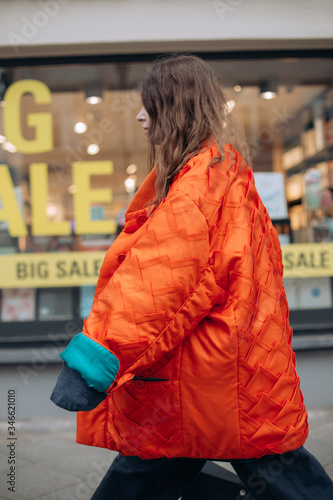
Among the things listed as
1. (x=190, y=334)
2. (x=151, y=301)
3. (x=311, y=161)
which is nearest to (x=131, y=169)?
(x=311, y=161)

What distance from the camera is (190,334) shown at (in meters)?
1.60

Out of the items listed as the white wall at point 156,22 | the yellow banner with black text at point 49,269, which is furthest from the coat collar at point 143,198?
the white wall at point 156,22

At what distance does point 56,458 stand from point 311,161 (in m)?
3.77

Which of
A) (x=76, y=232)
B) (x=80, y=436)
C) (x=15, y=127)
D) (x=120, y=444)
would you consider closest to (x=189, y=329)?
(x=120, y=444)

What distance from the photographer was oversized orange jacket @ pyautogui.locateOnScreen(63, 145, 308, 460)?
1449 millimetres

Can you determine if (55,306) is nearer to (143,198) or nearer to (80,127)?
(80,127)

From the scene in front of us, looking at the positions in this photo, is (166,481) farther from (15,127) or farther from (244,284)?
(15,127)

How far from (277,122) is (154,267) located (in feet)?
15.1

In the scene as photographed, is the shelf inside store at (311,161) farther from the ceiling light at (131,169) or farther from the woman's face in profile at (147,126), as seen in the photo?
the woman's face in profile at (147,126)

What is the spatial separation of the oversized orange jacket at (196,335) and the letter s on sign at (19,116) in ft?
12.5

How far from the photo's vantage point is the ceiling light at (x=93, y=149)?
17.7ft

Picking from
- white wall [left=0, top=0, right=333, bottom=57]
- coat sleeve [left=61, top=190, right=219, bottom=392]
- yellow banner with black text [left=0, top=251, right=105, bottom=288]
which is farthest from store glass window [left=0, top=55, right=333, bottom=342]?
coat sleeve [left=61, top=190, right=219, bottom=392]

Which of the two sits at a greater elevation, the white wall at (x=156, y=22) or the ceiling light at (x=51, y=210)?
the white wall at (x=156, y=22)

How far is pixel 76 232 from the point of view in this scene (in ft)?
17.1
